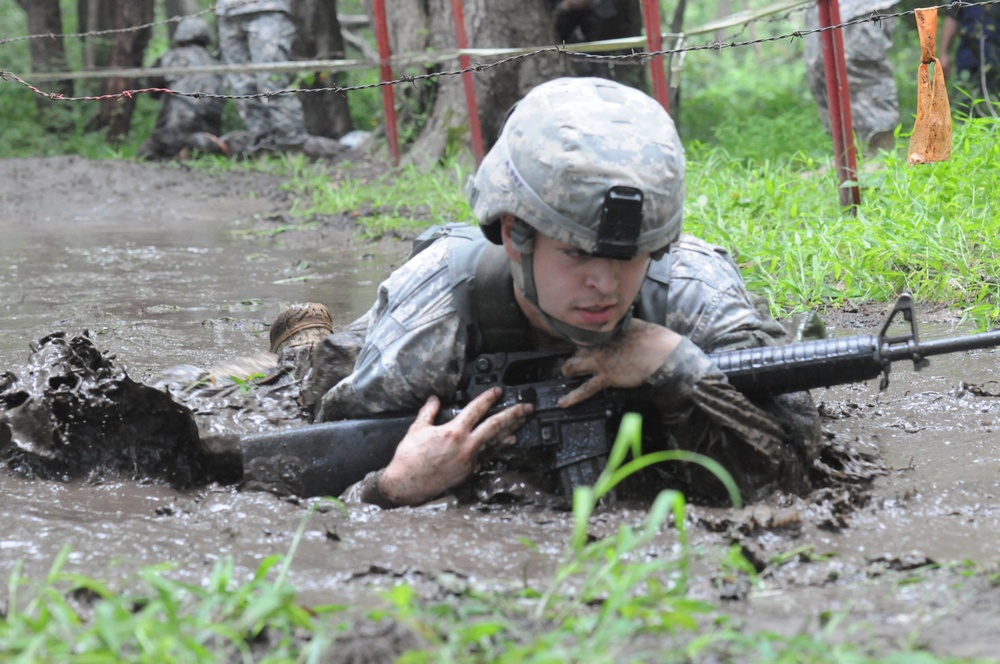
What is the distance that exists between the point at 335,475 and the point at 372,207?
5469mm

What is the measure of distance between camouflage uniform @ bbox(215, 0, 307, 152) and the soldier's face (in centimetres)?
955

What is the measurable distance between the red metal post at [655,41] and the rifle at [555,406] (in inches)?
136

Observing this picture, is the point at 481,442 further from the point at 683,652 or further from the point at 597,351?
the point at 683,652

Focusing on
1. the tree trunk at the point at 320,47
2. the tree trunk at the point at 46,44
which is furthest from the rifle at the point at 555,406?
the tree trunk at the point at 46,44

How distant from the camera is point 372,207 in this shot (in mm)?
8430

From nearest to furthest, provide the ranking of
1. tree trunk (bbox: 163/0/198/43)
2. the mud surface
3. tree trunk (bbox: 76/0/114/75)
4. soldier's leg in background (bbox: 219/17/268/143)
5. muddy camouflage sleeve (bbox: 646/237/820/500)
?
1. the mud surface
2. muddy camouflage sleeve (bbox: 646/237/820/500)
3. soldier's leg in background (bbox: 219/17/268/143)
4. tree trunk (bbox: 163/0/198/43)
5. tree trunk (bbox: 76/0/114/75)

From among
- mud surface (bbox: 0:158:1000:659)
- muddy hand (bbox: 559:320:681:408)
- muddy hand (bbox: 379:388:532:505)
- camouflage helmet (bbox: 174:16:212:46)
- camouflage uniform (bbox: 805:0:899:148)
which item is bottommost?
mud surface (bbox: 0:158:1000:659)

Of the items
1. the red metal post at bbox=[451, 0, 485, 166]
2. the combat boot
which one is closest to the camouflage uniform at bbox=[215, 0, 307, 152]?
the red metal post at bbox=[451, 0, 485, 166]

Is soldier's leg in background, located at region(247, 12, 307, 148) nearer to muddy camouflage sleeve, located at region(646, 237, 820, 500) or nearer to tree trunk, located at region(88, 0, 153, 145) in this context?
tree trunk, located at region(88, 0, 153, 145)

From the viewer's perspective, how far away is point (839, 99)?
5.88 metres

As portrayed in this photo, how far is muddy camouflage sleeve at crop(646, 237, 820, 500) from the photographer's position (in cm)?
287

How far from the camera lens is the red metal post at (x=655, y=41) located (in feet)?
20.2

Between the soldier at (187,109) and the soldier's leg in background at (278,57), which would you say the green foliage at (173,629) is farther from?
the soldier at (187,109)

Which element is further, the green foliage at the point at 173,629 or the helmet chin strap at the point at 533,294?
the helmet chin strap at the point at 533,294
